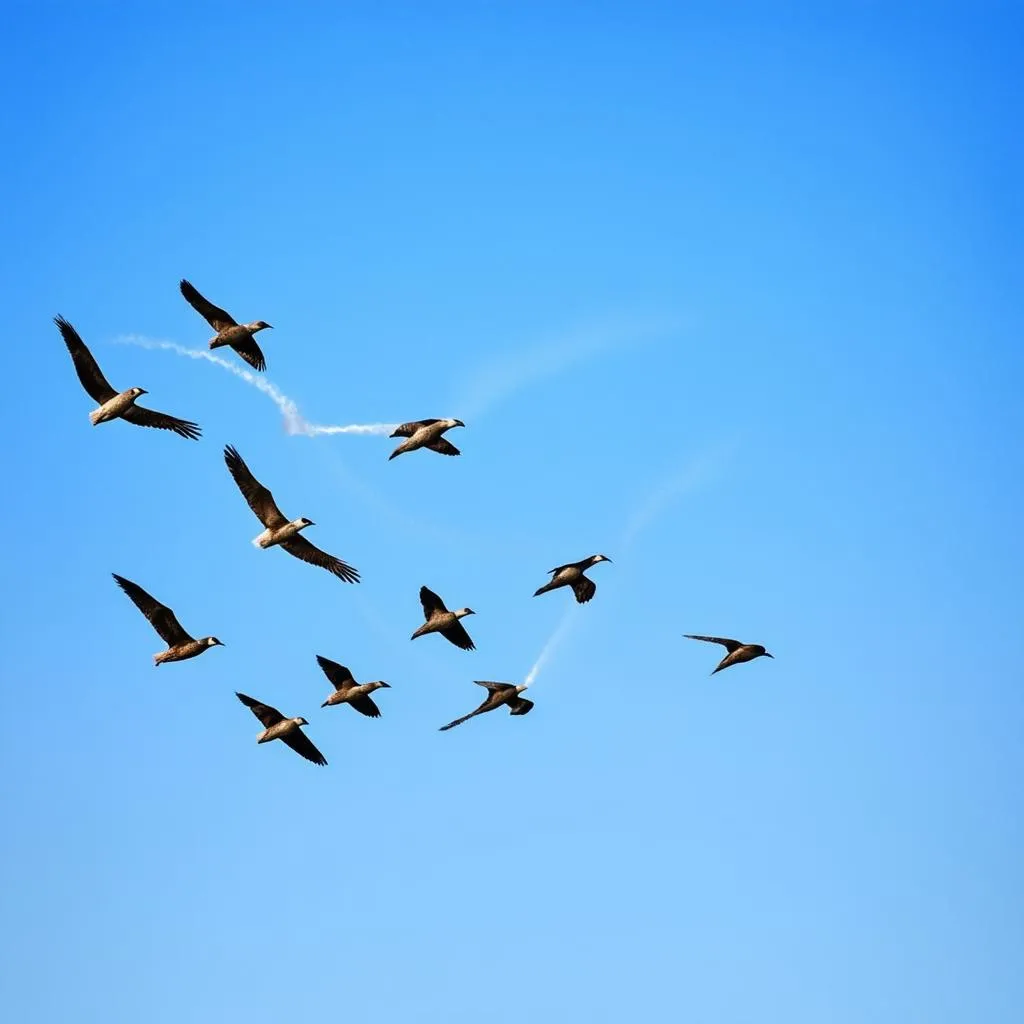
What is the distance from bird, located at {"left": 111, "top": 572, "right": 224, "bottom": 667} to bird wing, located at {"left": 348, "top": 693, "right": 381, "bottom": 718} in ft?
21.1

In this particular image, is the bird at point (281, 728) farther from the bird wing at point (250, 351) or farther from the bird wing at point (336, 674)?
the bird wing at point (250, 351)

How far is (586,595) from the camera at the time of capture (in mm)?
96438

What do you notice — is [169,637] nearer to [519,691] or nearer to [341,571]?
[341,571]

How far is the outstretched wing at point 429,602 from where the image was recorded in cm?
9350

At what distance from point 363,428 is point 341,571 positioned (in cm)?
573

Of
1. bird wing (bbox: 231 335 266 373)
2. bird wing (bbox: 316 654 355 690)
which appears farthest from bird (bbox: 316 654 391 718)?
bird wing (bbox: 231 335 266 373)

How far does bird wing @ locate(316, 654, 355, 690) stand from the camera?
94062 mm

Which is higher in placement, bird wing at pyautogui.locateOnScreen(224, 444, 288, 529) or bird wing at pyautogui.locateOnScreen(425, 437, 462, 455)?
bird wing at pyautogui.locateOnScreen(425, 437, 462, 455)

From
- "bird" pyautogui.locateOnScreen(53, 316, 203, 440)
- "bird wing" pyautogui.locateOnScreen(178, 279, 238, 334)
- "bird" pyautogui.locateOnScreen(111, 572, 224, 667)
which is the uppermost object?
"bird wing" pyautogui.locateOnScreen(178, 279, 238, 334)

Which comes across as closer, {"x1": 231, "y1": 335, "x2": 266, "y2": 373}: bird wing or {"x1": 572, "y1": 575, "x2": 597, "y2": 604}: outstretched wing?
{"x1": 231, "y1": 335, "x2": 266, "y2": 373}: bird wing

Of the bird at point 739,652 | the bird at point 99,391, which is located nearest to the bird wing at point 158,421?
the bird at point 99,391

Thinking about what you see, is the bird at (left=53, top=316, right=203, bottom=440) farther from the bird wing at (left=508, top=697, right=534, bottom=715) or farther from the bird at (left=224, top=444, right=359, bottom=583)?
the bird wing at (left=508, top=697, right=534, bottom=715)

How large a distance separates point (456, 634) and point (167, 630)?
456 inches

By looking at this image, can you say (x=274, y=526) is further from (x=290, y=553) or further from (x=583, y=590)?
(x=583, y=590)
